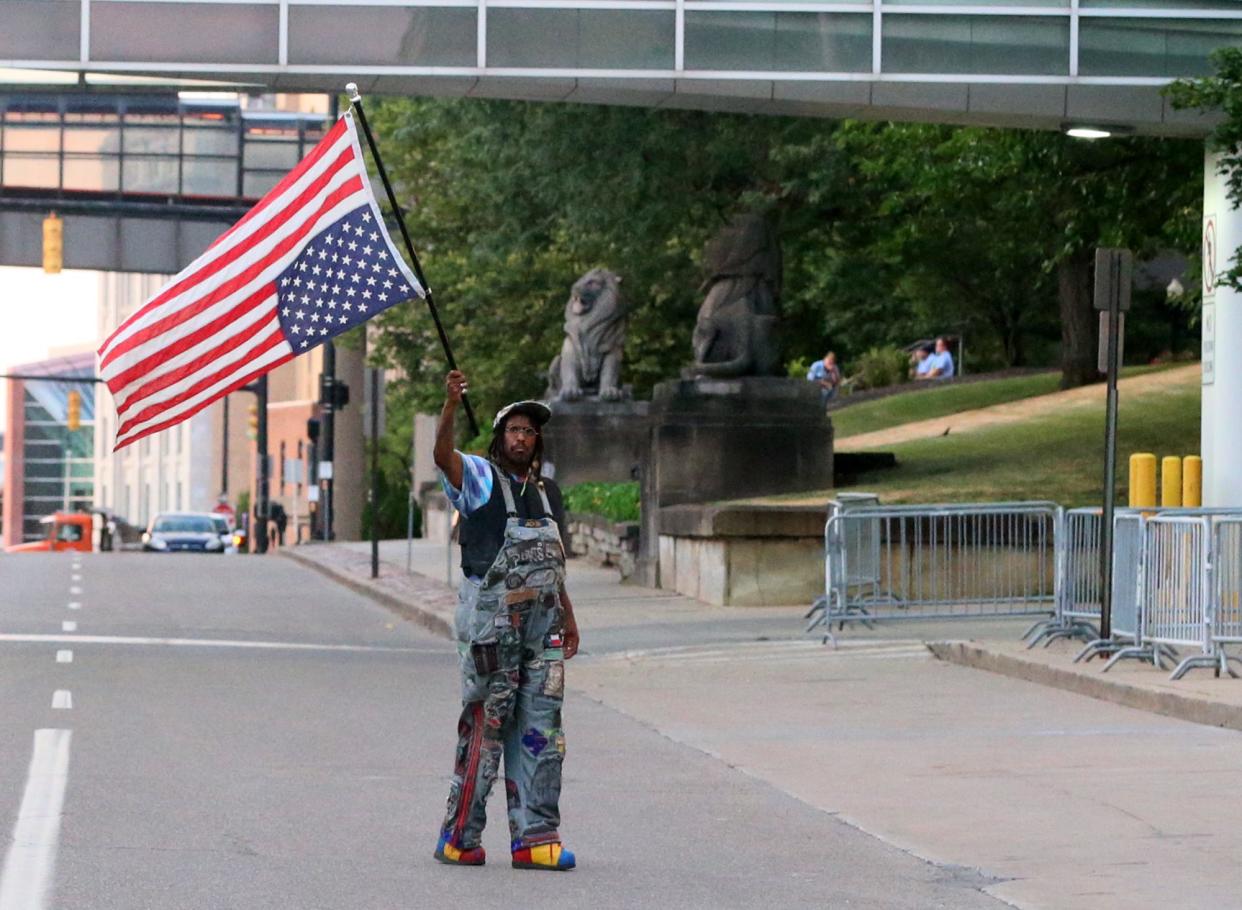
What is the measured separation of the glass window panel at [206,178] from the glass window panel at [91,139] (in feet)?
6.44

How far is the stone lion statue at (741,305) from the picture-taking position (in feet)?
91.1

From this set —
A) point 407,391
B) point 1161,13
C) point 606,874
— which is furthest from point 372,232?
point 407,391

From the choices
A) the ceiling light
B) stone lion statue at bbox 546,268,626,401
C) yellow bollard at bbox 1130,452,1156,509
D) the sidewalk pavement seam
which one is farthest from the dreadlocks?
stone lion statue at bbox 546,268,626,401

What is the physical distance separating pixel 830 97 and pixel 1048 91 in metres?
2.16

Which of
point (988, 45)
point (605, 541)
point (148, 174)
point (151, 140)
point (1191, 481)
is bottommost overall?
point (605, 541)

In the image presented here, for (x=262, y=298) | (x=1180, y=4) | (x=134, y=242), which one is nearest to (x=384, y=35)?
(x=1180, y=4)

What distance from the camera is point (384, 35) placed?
76.6ft

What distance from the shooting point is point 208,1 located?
2334cm

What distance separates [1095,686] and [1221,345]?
8560 mm

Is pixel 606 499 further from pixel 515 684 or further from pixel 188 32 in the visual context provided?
pixel 515 684

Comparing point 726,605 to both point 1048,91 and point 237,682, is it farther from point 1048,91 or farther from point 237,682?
point 237,682

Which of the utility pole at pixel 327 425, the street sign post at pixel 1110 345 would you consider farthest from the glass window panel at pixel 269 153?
the street sign post at pixel 1110 345

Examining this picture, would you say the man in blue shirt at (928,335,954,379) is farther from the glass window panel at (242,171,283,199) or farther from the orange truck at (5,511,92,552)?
the orange truck at (5,511,92,552)

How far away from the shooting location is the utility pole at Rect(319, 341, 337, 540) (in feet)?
151
